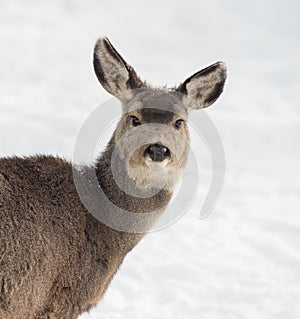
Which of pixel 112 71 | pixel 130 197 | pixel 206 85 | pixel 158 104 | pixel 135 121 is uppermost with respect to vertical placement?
pixel 206 85

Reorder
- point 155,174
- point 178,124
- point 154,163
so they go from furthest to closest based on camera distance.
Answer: point 178,124
point 155,174
point 154,163

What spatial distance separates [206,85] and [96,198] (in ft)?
7.29

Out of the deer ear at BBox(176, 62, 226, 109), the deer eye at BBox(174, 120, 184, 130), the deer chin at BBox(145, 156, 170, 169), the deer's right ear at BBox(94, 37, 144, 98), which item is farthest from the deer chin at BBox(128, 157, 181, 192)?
the deer's right ear at BBox(94, 37, 144, 98)

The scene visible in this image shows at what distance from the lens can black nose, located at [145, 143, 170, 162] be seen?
32.5ft

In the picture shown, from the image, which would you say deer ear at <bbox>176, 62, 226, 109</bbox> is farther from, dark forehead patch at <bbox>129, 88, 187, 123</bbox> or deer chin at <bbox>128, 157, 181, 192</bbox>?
deer chin at <bbox>128, 157, 181, 192</bbox>

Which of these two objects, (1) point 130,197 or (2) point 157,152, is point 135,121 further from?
(1) point 130,197

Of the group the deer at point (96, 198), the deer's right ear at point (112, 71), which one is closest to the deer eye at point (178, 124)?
the deer at point (96, 198)

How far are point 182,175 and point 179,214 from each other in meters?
0.56

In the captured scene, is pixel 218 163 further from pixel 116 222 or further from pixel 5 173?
pixel 5 173

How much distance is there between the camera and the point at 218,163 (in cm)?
1140

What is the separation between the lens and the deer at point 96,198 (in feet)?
30.0

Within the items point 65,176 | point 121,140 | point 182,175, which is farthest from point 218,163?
point 65,176

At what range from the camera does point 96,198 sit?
10.3 m

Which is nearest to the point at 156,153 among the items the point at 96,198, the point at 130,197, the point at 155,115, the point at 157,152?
the point at 157,152
